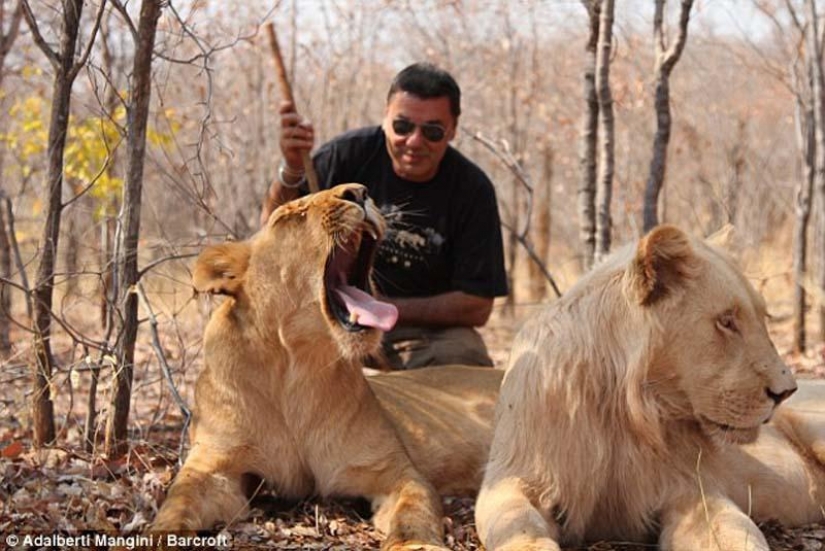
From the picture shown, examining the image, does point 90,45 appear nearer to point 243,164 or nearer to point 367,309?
point 367,309

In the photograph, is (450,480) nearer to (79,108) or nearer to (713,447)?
(713,447)

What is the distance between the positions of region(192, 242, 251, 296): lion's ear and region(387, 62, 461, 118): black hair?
1719 millimetres

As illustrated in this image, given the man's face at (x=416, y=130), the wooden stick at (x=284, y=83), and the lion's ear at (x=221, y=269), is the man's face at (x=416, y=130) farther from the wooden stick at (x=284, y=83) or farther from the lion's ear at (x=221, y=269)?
the lion's ear at (x=221, y=269)

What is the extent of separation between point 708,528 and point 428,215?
8.79 feet

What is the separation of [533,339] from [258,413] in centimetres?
102

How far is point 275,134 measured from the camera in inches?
494

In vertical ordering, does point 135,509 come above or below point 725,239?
below

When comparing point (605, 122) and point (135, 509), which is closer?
point (135, 509)

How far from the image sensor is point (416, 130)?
16.8 feet

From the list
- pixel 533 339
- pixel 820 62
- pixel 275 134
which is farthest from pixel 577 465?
pixel 275 134

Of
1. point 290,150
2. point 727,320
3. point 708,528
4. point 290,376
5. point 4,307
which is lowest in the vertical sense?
point 708,528

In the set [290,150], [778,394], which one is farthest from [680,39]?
[778,394]

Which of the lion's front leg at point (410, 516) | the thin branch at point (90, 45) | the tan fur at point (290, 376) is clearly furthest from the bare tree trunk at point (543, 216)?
the lion's front leg at point (410, 516)

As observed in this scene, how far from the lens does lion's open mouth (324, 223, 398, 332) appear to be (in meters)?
3.59
